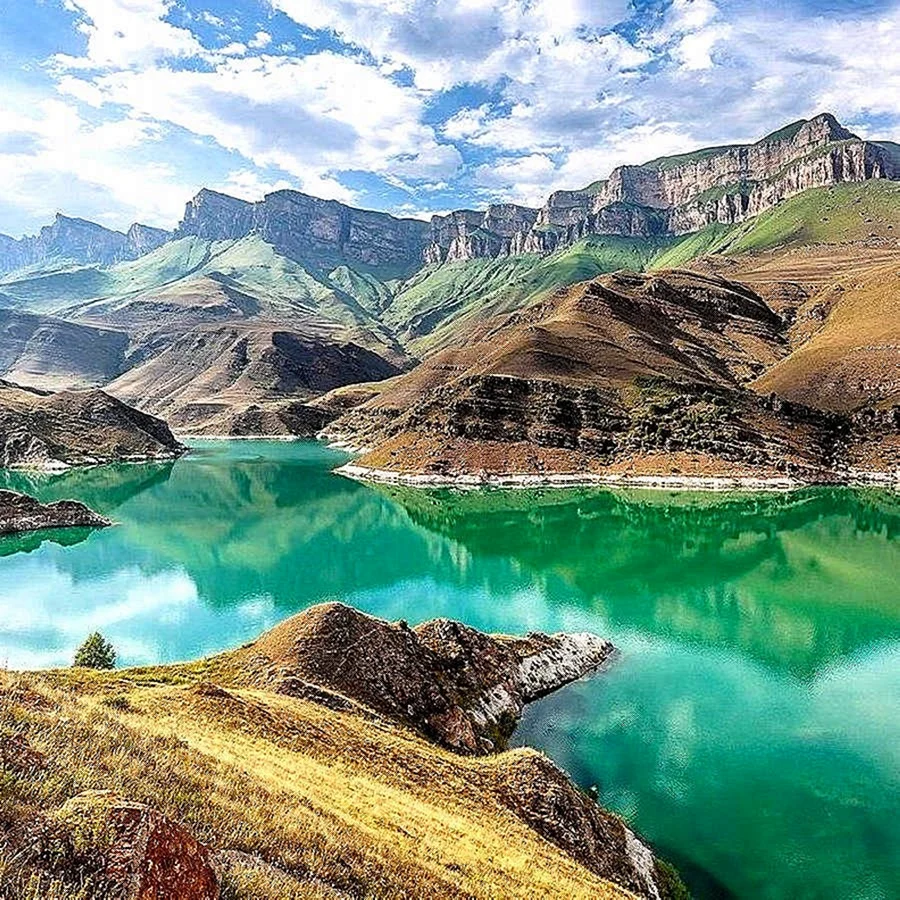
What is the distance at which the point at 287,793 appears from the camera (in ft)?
62.1

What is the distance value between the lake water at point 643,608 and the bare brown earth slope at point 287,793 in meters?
7.67

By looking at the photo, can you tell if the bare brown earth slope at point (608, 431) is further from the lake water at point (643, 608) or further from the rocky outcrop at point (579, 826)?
the rocky outcrop at point (579, 826)

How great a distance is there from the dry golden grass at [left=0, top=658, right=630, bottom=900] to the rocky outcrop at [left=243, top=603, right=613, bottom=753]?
7.62 meters

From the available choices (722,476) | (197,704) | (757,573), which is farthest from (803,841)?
(722,476)

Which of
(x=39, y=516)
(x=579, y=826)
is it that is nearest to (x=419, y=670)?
(x=579, y=826)

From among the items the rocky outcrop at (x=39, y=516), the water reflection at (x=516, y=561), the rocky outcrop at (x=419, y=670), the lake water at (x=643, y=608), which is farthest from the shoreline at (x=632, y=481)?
the rocky outcrop at (x=419, y=670)

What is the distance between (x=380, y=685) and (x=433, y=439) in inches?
5418

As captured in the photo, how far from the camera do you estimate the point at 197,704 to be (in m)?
29.9

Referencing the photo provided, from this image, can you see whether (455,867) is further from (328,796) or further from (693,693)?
(693,693)

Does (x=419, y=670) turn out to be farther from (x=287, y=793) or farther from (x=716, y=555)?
(x=716, y=555)

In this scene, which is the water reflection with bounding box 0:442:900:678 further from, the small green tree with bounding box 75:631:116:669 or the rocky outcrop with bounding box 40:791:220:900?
the rocky outcrop with bounding box 40:791:220:900

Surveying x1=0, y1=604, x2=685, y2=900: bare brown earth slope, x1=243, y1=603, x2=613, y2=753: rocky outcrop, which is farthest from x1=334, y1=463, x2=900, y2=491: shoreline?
x1=0, y1=604, x2=685, y2=900: bare brown earth slope

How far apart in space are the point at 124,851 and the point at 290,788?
1042 cm

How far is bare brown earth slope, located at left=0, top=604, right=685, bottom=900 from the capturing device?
1077 cm
